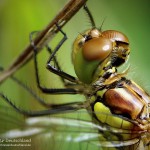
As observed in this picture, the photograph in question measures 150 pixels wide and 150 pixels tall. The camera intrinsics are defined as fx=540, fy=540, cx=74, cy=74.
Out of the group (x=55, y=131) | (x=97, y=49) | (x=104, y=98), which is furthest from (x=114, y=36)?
(x=55, y=131)

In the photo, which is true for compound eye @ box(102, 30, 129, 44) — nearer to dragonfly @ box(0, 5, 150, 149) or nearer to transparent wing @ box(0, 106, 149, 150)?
dragonfly @ box(0, 5, 150, 149)

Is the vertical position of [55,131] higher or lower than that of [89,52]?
lower

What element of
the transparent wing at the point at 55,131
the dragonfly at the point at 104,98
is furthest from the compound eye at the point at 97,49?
the transparent wing at the point at 55,131

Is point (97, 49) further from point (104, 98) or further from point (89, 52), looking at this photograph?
point (104, 98)

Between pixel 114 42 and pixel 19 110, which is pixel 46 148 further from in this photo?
pixel 114 42

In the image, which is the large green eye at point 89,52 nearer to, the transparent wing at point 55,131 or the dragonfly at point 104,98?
the dragonfly at point 104,98

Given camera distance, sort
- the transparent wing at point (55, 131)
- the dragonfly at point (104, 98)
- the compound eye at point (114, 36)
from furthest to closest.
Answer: the compound eye at point (114, 36) < the dragonfly at point (104, 98) < the transparent wing at point (55, 131)
